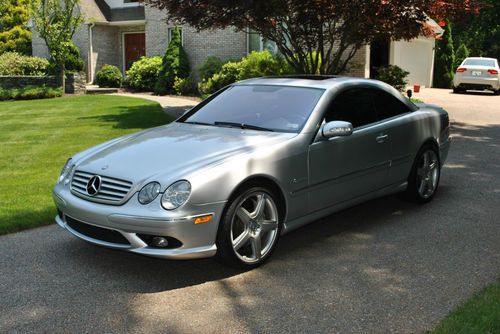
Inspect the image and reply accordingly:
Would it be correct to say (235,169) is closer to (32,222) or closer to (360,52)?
(32,222)

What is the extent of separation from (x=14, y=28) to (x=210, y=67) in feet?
55.8

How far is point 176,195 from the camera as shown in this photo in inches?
162

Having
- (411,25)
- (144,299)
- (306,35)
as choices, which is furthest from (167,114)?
(144,299)

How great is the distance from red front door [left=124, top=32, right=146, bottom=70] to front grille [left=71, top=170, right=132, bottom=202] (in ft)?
79.5

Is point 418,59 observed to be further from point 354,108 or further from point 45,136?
point 354,108

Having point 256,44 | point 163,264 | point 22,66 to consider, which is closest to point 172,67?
point 256,44

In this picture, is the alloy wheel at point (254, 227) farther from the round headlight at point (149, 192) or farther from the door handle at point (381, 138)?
the door handle at point (381, 138)

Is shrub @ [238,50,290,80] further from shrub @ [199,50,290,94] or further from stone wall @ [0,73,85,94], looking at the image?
stone wall @ [0,73,85,94]

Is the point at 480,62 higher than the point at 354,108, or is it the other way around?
the point at 480,62

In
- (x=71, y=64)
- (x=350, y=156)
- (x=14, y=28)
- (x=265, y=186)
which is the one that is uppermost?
(x=14, y=28)

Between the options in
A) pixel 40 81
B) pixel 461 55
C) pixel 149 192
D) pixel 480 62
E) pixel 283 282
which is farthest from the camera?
pixel 461 55

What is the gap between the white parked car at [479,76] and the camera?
24.1 m

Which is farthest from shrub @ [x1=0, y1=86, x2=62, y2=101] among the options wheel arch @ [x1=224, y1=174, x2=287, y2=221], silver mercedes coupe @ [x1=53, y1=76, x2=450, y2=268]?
wheel arch @ [x1=224, y1=174, x2=287, y2=221]

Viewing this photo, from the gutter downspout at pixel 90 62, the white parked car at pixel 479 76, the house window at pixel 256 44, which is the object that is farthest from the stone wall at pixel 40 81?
the white parked car at pixel 479 76
